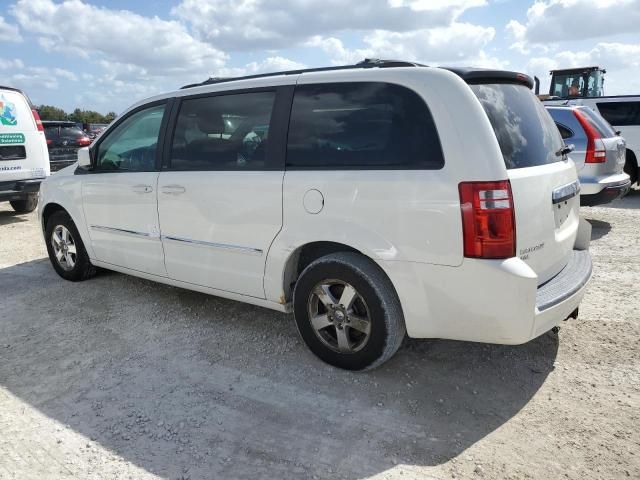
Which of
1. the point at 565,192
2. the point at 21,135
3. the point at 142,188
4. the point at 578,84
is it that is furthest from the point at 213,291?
the point at 578,84

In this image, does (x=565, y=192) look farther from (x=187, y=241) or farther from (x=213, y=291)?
(x=187, y=241)

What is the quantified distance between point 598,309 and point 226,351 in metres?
3.00

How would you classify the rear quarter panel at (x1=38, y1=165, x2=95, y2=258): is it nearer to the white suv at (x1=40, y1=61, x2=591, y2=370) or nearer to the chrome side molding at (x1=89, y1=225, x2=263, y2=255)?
the chrome side molding at (x1=89, y1=225, x2=263, y2=255)

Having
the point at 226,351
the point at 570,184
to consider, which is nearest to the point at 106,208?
the point at 226,351

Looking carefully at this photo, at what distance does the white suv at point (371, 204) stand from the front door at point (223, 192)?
0.04ft

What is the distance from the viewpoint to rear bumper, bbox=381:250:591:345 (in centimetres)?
274

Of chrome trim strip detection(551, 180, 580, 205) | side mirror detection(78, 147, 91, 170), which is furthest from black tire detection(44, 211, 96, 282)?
chrome trim strip detection(551, 180, 580, 205)

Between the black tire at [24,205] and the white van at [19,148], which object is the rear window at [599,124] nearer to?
the white van at [19,148]

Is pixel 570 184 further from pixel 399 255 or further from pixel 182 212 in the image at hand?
pixel 182 212

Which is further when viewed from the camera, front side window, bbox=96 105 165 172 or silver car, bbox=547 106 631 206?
silver car, bbox=547 106 631 206

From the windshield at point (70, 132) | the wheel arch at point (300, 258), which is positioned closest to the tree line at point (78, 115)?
the windshield at point (70, 132)

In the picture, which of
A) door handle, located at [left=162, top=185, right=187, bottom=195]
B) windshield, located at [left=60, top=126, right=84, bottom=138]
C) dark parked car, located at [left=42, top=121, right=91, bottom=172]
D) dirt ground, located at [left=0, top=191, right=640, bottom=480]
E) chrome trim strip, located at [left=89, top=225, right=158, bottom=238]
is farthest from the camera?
windshield, located at [left=60, top=126, right=84, bottom=138]

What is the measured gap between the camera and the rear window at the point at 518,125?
2.91 metres

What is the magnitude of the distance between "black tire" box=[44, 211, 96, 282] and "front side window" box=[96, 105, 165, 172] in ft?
2.69
